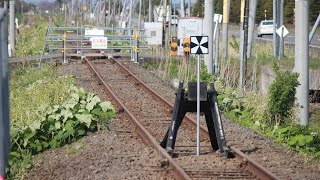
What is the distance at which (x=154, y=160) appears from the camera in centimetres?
1141

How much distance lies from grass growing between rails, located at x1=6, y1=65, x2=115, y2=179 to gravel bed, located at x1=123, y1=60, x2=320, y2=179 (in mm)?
2731

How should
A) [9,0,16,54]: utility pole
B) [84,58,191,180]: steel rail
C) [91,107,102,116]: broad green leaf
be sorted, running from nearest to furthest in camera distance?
1. [84,58,191,180]: steel rail
2. [91,107,102,116]: broad green leaf
3. [9,0,16,54]: utility pole

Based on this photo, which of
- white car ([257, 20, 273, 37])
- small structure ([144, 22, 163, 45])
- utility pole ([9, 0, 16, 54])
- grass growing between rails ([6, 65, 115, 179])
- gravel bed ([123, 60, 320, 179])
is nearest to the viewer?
gravel bed ([123, 60, 320, 179])

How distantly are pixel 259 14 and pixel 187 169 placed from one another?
7619cm

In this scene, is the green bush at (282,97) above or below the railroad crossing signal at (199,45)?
below

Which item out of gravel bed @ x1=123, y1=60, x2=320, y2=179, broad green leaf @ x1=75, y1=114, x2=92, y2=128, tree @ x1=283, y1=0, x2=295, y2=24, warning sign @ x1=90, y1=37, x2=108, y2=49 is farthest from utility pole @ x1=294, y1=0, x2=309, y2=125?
tree @ x1=283, y1=0, x2=295, y2=24

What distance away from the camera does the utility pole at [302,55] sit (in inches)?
620

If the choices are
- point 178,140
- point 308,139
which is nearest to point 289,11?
point 308,139

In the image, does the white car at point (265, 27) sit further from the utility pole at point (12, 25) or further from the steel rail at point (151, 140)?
the steel rail at point (151, 140)

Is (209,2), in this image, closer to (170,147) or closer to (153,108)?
(153,108)

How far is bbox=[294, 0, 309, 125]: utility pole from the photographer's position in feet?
51.6

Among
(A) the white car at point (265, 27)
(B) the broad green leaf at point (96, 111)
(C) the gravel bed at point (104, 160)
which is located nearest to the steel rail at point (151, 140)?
(C) the gravel bed at point (104, 160)

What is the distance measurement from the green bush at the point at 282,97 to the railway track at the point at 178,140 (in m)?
2.04

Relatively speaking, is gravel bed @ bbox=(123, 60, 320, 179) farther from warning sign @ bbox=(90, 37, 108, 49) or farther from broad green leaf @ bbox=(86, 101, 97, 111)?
warning sign @ bbox=(90, 37, 108, 49)
